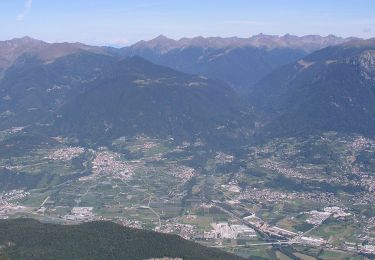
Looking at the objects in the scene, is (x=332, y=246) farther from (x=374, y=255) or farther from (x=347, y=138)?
(x=347, y=138)

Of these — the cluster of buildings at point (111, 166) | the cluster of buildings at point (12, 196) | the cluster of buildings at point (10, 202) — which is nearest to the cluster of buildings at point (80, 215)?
the cluster of buildings at point (10, 202)

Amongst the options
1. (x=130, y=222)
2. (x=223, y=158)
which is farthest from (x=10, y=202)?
(x=223, y=158)

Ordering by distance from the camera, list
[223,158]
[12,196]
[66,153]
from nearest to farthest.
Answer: [12,196], [223,158], [66,153]

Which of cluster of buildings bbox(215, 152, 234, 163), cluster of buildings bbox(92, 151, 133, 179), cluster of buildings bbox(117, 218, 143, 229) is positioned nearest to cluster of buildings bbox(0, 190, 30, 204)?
cluster of buildings bbox(92, 151, 133, 179)

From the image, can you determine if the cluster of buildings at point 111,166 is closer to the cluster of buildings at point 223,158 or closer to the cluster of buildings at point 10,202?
the cluster of buildings at point 10,202

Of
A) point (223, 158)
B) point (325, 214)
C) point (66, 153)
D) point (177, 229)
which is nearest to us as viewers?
point (177, 229)

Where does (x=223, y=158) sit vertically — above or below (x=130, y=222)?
above

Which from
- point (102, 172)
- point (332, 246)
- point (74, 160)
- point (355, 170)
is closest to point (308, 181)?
point (355, 170)

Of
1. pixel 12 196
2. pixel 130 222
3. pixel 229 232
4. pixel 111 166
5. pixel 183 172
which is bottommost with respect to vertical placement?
pixel 12 196

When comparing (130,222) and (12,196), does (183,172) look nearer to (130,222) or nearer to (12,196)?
(130,222)

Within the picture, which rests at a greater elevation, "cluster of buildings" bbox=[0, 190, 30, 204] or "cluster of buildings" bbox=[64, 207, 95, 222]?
"cluster of buildings" bbox=[64, 207, 95, 222]

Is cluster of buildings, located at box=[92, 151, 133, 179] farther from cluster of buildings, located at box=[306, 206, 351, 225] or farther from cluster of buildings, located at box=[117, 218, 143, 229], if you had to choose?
cluster of buildings, located at box=[306, 206, 351, 225]
